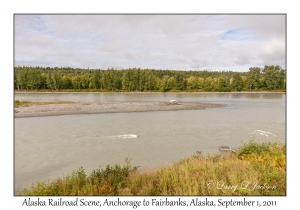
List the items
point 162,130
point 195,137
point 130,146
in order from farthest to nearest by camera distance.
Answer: point 162,130 → point 195,137 → point 130,146

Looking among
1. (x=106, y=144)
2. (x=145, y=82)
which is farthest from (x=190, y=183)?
(x=145, y=82)

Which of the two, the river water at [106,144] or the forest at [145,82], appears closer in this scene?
the river water at [106,144]

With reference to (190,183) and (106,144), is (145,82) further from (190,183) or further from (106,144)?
(190,183)

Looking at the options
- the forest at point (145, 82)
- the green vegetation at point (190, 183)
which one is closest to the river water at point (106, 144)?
the green vegetation at point (190, 183)

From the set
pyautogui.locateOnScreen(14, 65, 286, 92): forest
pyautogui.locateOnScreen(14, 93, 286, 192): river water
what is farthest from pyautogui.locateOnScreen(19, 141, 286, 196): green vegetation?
pyautogui.locateOnScreen(14, 65, 286, 92): forest

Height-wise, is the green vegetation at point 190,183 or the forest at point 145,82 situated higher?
the forest at point 145,82

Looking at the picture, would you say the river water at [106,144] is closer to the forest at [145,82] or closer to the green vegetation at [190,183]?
the green vegetation at [190,183]

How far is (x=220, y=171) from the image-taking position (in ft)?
28.8

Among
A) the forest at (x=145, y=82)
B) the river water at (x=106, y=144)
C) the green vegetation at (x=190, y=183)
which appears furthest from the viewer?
the forest at (x=145, y=82)

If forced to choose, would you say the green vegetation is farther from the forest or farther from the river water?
the forest

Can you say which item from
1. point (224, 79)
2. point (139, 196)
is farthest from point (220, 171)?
point (224, 79)
